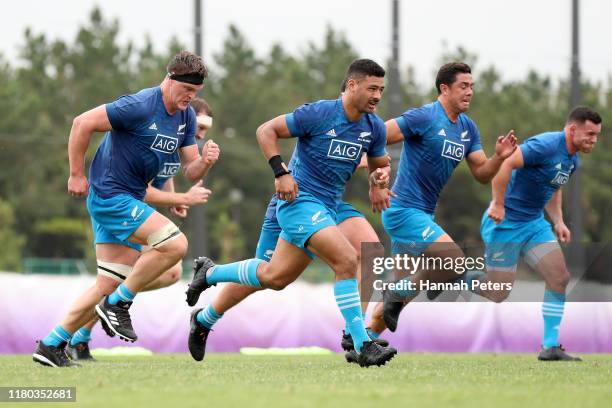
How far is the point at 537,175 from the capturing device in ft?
37.7

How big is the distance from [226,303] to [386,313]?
145 centimetres

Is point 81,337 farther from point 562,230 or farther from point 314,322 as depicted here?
point 314,322

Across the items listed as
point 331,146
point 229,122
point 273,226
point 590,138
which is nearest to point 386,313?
point 273,226

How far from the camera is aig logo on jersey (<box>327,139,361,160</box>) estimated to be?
889cm

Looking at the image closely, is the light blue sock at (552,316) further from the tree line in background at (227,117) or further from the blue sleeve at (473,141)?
the tree line in background at (227,117)

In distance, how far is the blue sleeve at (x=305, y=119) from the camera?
29.1 feet

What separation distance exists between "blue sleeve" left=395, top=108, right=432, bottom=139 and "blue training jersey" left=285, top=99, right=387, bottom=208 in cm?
141

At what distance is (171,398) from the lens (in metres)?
6.29

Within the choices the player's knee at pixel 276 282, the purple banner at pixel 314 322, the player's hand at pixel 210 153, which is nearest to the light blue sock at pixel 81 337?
the player's hand at pixel 210 153

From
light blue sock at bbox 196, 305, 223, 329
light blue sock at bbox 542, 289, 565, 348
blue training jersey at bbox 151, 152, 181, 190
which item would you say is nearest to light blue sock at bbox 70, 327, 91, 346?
blue training jersey at bbox 151, 152, 181, 190

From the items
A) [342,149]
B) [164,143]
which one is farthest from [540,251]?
[164,143]

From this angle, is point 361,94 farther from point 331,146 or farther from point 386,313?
point 386,313

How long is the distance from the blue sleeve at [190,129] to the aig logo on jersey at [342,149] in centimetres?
144

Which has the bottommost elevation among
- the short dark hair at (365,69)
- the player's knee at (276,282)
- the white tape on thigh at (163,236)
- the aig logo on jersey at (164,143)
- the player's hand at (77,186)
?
the player's knee at (276,282)
